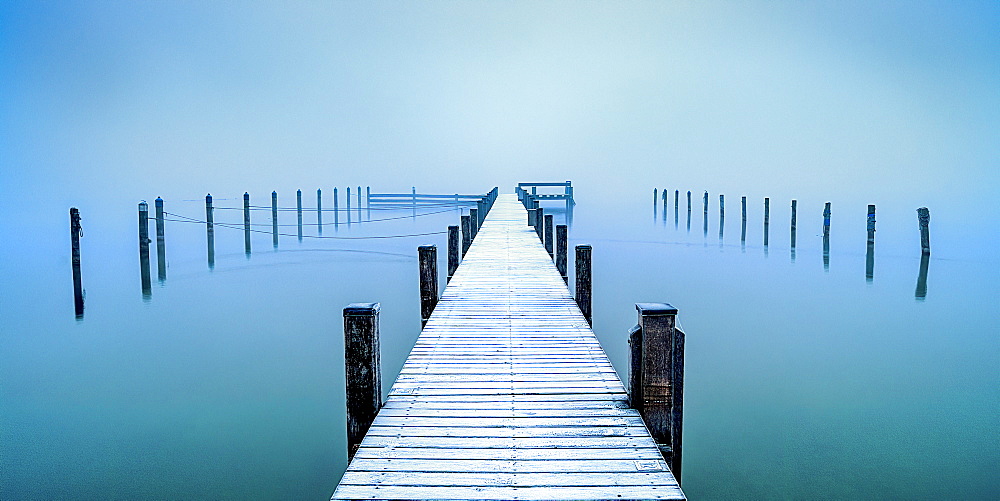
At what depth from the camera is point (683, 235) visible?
29.0 m

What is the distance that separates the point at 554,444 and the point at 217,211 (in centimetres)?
4723

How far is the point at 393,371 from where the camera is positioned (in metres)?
9.47

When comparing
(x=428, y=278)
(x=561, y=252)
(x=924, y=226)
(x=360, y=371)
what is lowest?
(x=360, y=371)

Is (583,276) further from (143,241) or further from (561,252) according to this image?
(143,241)

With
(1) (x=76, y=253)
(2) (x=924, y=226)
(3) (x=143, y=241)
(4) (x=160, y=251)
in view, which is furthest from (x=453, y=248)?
(2) (x=924, y=226)

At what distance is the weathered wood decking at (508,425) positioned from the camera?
3.33m

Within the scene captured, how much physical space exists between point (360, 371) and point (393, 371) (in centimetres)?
542

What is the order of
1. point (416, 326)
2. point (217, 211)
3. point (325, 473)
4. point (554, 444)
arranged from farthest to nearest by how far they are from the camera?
1. point (217, 211)
2. point (416, 326)
3. point (325, 473)
4. point (554, 444)

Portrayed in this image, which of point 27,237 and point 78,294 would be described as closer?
point 78,294

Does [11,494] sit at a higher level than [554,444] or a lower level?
lower

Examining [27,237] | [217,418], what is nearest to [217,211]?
[27,237]

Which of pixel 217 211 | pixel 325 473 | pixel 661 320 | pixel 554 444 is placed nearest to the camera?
pixel 554 444

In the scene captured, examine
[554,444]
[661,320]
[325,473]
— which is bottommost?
[325,473]

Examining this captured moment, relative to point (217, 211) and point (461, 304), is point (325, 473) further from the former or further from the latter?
point (217, 211)
